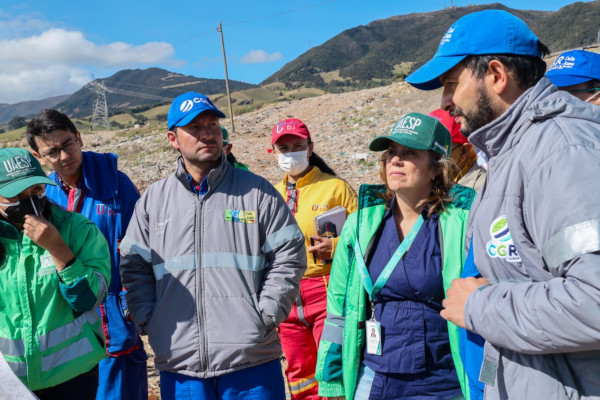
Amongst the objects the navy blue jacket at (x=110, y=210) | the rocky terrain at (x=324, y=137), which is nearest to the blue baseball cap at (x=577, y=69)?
the navy blue jacket at (x=110, y=210)

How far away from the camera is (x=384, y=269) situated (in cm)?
252

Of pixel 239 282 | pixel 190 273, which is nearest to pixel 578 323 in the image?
pixel 239 282

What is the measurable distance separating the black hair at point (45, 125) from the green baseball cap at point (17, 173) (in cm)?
70

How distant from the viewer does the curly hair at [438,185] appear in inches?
103

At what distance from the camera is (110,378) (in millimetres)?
3432

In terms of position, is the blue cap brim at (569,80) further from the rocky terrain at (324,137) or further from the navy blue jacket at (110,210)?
the rocky terrain at (324,137)

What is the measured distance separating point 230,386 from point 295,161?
2146 millimetres

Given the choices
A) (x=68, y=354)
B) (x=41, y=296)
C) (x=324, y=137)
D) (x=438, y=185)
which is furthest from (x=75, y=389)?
(x=324, y=137)

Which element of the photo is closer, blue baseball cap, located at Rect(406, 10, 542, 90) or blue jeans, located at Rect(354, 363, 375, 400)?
blue baseball cap, located at Rect(406, 10, 542, 90)

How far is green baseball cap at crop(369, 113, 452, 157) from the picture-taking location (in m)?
2.60

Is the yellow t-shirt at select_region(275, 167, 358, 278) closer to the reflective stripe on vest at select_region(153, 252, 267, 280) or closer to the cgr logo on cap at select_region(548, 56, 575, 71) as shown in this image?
the reflective stripe on vest at select_region(153, 252, 267, 280)

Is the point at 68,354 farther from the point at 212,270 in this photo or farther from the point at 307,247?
the point at 307,247

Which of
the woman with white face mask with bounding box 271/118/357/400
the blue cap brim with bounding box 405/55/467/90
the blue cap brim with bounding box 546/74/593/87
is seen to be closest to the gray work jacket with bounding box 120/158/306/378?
the woman with white face mask with bounding box 271/118/357/400

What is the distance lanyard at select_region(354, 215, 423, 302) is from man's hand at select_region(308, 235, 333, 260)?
1198 mm
